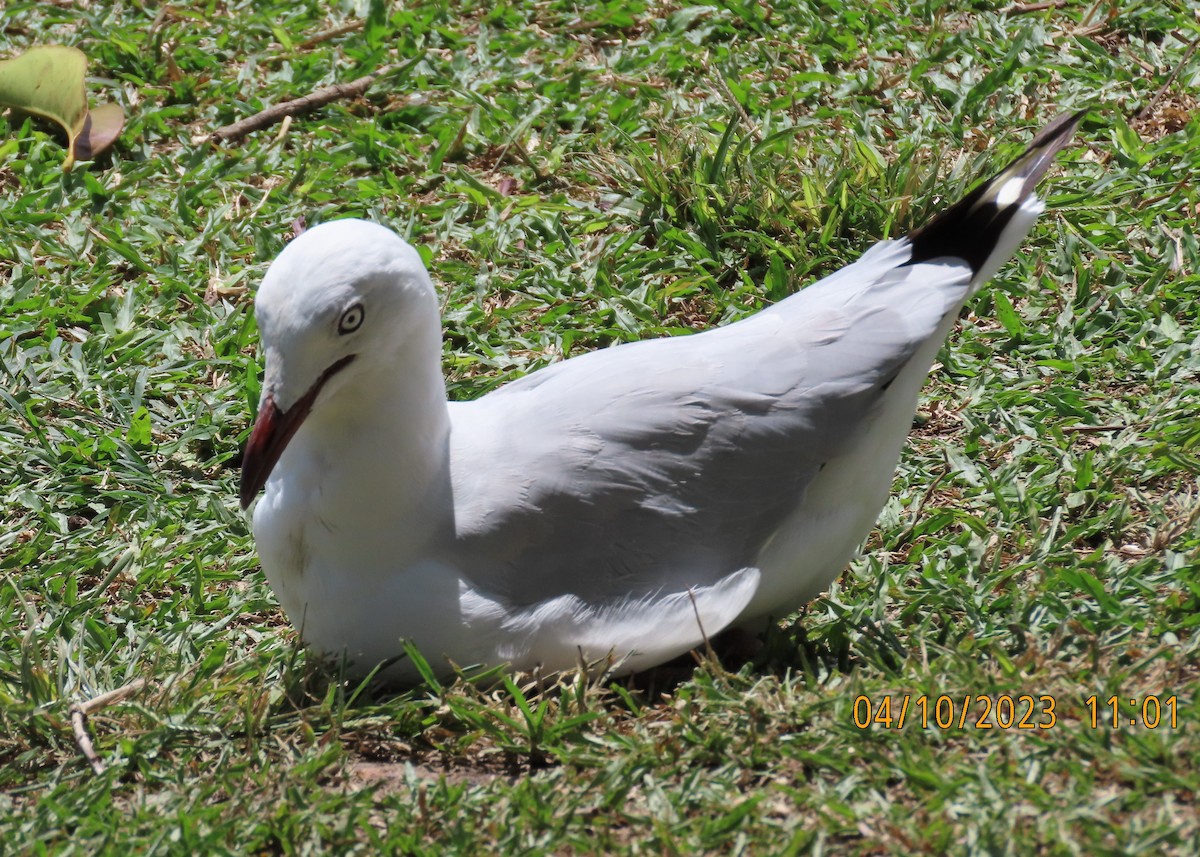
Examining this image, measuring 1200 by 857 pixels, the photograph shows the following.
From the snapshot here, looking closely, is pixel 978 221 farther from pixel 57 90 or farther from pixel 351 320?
pixel 57 90

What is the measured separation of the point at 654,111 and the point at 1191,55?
7.32 ft

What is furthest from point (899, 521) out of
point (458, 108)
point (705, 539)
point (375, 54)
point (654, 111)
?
point (375, 54)

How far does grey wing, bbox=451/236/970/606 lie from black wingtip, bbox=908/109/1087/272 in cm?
23

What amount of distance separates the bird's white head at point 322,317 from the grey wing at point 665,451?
47 centimetres

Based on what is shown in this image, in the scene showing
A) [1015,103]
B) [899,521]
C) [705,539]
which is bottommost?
[899,521]

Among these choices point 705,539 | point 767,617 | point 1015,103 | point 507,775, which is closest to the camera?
point 507,775

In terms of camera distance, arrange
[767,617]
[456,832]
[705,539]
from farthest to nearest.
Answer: [767,617], [705,539], [456,832]

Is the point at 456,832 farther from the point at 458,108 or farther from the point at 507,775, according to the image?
the point at 458,108

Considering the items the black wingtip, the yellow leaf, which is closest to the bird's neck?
the black wingtip

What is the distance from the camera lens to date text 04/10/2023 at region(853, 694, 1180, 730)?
2963 millimetres

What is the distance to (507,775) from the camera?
10.4 feet

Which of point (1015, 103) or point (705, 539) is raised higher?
point (1015, 103)

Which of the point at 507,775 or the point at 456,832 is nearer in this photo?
the point at 456,832

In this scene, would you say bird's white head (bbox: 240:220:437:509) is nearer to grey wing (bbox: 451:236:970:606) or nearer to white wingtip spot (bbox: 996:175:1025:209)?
grey wing (bbox: 451:236:970:606)
